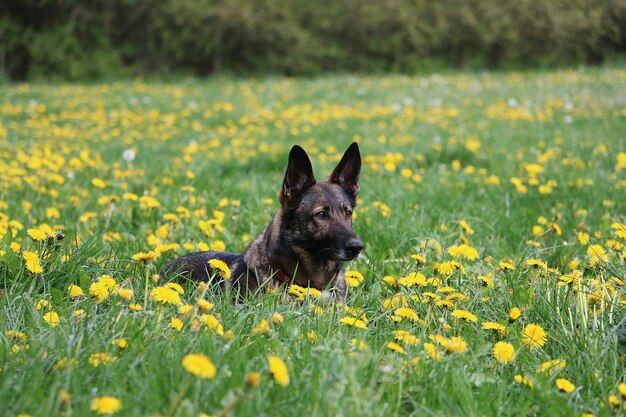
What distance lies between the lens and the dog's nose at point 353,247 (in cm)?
332

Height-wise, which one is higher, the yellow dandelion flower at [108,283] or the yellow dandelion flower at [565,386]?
the yellow dandelion flower at [108,283]

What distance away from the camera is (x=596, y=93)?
13148 millimetres

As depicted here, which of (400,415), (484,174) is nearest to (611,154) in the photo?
(484,174)

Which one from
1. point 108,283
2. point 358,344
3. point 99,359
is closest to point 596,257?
point 358,344

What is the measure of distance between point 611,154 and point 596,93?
6.91m

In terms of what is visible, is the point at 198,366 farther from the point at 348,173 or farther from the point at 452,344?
the point at 348,173

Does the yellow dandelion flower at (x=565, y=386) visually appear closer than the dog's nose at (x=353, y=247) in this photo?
Yes

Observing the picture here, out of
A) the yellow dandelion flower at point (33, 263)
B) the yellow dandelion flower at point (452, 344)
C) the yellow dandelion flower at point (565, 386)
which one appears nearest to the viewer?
the yellow dandelion flower at point (565, 386)

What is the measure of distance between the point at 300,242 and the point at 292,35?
19356mm

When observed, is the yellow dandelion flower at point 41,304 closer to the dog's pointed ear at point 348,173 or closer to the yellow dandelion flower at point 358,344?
the yellow dandelion flower at point 358,344

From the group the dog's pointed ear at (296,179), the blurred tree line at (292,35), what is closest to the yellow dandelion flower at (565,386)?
the dog's pointed ear at (296,179)

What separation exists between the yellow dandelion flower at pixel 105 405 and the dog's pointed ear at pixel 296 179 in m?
2.01

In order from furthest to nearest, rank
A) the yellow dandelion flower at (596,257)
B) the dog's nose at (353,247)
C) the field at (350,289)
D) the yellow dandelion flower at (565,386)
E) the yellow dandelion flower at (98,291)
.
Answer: the dog's nose at (353,247) → the yellow dandelion flower at (596,257) → the yellow dandelion flower at (98,291) → the yellow dandelion flower at (565,386) → the field at (350,289)

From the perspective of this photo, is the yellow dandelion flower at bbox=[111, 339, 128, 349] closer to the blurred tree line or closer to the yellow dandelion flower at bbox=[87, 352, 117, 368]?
the yellow dandelion flower at bbox=[87, 352, 117, 368]
